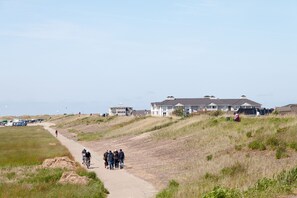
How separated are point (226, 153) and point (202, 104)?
114814 millimetres

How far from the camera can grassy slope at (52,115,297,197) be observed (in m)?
26.6

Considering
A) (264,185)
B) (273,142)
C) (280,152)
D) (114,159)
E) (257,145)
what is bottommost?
(114,159)

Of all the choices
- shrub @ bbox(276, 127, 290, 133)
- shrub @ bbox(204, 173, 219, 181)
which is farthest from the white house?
shrub @ bbox(204, 173, 219, 181)

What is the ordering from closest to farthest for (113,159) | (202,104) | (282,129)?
(113,159), (282,129), (202,104)

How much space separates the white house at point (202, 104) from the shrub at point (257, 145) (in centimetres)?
10418

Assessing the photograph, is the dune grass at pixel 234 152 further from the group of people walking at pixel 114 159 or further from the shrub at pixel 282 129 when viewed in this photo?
the group of people walking at pixel 114 159

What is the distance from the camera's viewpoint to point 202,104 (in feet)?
506

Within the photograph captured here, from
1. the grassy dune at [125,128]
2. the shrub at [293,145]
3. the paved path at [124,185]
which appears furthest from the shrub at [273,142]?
the grassy dune at [125,128]

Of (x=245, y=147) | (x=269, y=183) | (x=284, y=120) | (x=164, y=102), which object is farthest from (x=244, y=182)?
(x=164, y=102)

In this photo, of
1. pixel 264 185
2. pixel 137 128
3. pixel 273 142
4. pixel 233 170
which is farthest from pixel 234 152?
pixel 137 128

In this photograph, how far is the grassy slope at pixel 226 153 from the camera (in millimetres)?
26591

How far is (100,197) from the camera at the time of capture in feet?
84.5

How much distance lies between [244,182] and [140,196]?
5659 millimetres

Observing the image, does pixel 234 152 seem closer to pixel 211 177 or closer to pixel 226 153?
pixel 226 153
